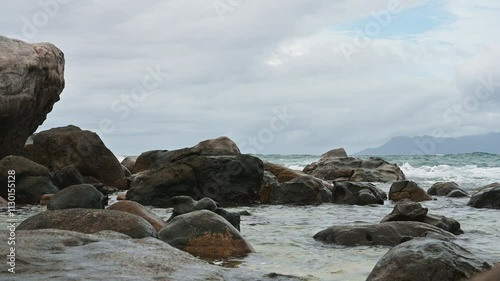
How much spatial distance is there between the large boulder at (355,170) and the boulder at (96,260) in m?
20.2

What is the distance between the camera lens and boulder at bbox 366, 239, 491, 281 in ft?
17.9

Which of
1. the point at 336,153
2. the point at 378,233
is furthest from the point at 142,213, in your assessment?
the point at 336,153

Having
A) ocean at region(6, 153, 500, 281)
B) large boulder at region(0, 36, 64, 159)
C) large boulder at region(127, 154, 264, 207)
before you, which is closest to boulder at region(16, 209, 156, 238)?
ocean at region(6, 153, 500, 281)

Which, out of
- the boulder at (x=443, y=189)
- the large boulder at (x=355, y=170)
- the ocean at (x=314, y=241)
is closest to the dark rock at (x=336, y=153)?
the large boulder at (x=355, y=170)

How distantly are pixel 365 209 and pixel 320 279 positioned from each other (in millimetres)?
8972

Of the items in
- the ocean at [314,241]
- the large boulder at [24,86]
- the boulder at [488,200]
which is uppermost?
the large boulder at [24,86]

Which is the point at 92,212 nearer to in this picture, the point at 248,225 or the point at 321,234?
the point at 321,234

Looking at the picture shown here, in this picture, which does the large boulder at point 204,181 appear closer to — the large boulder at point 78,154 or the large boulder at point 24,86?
the large boulder at point 78,154

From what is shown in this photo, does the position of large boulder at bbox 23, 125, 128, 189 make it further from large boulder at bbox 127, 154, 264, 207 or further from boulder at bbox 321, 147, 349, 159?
boulder at bbox 321, 147, 349, 159

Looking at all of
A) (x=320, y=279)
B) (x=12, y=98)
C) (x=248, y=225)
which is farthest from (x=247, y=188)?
(x=320, y=279)

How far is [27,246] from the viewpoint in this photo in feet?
17.6

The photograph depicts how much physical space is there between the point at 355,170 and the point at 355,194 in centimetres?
985

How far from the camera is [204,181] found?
1659cm

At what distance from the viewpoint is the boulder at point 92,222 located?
717cm
